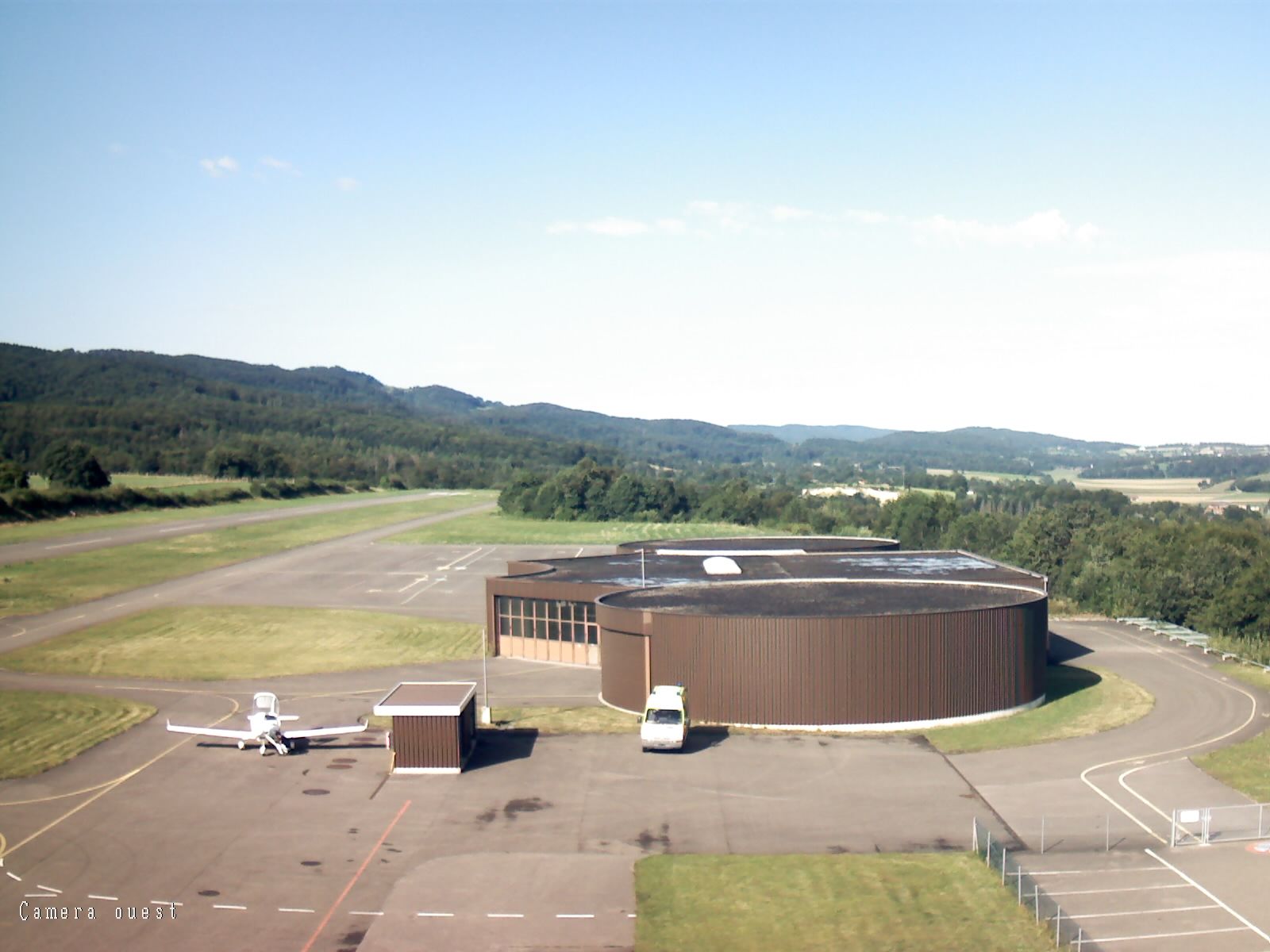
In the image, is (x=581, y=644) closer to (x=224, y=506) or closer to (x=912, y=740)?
(x=912, y=740)

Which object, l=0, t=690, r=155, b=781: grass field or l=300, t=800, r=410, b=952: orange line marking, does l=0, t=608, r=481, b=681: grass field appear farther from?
l=300, t=800, r=410, b=952: orange line marking

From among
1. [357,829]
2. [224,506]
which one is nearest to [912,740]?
[357,829]

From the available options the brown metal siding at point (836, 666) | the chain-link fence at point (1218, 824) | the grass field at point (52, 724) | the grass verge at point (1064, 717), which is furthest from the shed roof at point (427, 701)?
the chain-link fence at point (1218, 824)

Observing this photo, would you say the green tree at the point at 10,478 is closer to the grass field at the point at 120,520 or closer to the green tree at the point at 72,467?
the grass field at the point at 120,520

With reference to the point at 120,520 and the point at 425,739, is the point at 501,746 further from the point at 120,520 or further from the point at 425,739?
the point at 120,520

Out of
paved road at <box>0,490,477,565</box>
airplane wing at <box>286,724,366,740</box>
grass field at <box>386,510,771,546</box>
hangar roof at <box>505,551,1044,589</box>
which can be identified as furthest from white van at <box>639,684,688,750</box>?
grass field at <box>386,510,771,546</box>

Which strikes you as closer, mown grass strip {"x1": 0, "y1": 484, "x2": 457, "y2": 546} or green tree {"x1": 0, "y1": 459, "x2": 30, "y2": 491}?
mown grass strip {"x1": 0, "y1": 484, "x2": 457, "y2": 546}

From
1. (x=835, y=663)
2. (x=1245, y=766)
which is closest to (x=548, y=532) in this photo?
(x=835, y=663)
